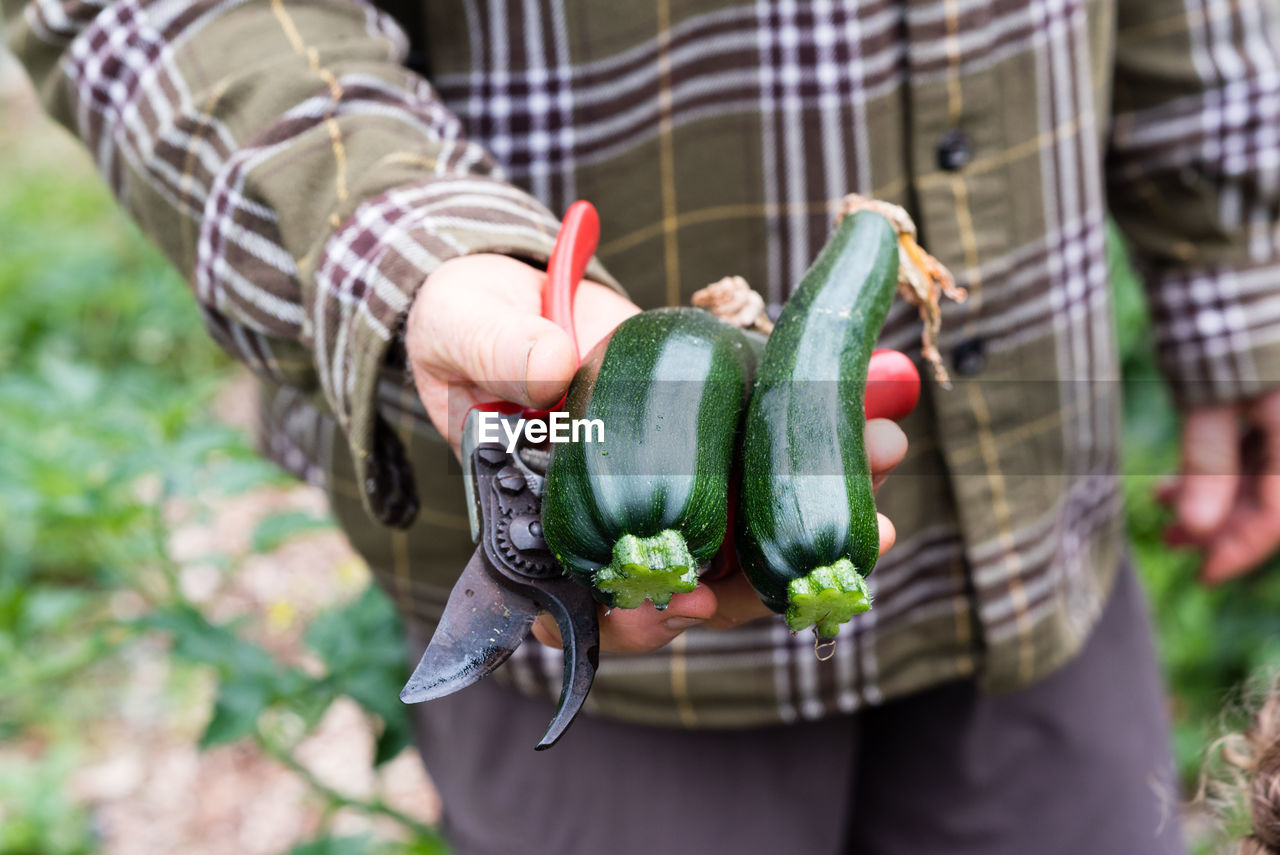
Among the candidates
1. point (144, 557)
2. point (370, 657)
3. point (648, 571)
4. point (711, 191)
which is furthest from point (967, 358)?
point (144, 557)

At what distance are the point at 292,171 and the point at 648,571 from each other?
0.64m

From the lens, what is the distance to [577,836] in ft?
5.51

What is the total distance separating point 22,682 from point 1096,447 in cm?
231

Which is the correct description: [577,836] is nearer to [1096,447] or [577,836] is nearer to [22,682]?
[1096,447]

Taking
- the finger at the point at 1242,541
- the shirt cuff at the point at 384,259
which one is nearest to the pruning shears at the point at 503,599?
the shirt cuff at the point at 384,259

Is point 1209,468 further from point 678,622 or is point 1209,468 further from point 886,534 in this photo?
point 678,622

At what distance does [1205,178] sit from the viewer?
1.94 m

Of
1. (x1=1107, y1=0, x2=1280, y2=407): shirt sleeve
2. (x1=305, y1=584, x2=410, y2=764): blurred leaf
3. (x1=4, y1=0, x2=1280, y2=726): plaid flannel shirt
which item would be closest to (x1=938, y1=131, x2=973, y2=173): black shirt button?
(x1=4, y1=0, x2=1280, y2=726): plaid flannel shirt

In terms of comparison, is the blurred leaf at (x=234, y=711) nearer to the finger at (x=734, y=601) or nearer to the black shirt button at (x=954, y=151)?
the finger at (x=734, y=601)

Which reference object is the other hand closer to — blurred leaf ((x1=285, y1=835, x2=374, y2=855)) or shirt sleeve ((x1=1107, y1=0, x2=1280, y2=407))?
shirt sleeve ((x1=1107, y1=0, x2=1280, y2=407))

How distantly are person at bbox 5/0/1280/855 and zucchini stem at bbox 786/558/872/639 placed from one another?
0.10m

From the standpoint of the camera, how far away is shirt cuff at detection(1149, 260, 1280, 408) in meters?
1.97

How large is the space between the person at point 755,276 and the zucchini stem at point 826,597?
10 centimetres

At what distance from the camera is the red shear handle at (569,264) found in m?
1.11
